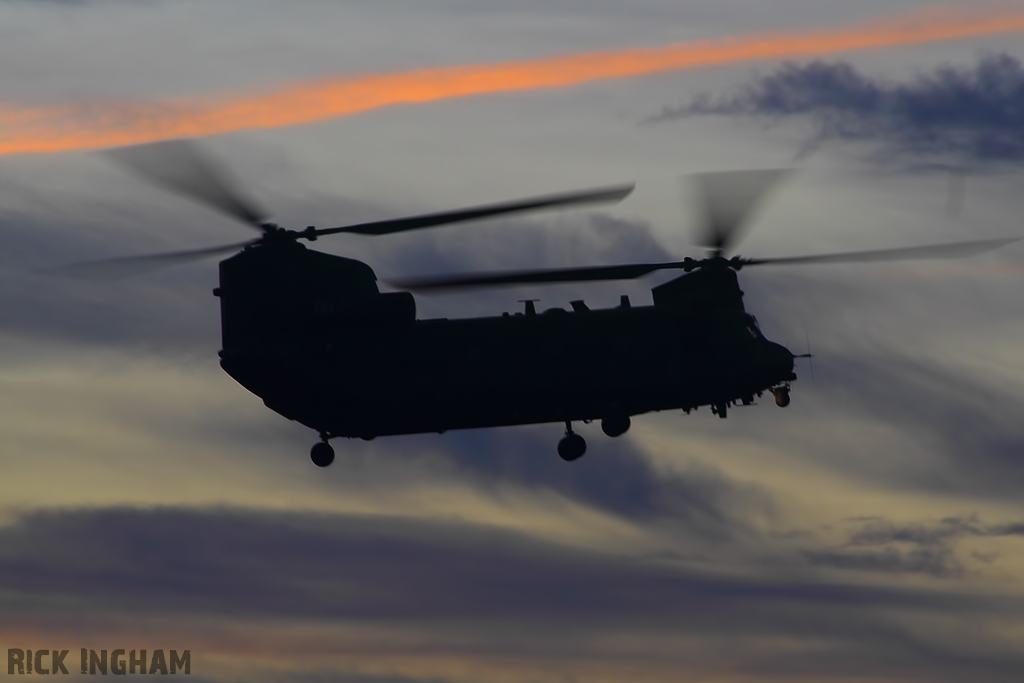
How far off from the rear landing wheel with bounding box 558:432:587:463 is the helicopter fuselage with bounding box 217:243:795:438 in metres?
1.03

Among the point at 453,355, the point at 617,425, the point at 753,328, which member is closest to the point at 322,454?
the point at 453,355

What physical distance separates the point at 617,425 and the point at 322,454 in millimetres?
11969

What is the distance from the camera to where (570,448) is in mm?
58844

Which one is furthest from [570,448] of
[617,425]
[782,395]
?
[782,395]

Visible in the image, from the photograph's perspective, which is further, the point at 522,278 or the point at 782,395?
the point at 782,395

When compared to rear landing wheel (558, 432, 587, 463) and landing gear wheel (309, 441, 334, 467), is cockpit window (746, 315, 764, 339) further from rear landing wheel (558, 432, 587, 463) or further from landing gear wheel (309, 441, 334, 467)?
landing gear wheel (309, 441, 334, 467)

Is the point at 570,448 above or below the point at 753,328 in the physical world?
below

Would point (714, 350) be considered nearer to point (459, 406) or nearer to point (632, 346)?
point (632, 346)

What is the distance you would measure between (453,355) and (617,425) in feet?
23.4

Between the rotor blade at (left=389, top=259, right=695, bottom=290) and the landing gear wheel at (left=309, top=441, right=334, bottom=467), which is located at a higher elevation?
the rotor blade at (left=389, top=259, right=695, bottom=290)

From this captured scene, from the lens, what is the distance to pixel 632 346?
57.8 metres

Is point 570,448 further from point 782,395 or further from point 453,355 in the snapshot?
point 782,395

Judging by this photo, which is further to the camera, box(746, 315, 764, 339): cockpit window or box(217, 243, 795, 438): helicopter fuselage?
box(746, 315, 764, 339): cockpit window

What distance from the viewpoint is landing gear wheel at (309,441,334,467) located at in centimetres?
5897
